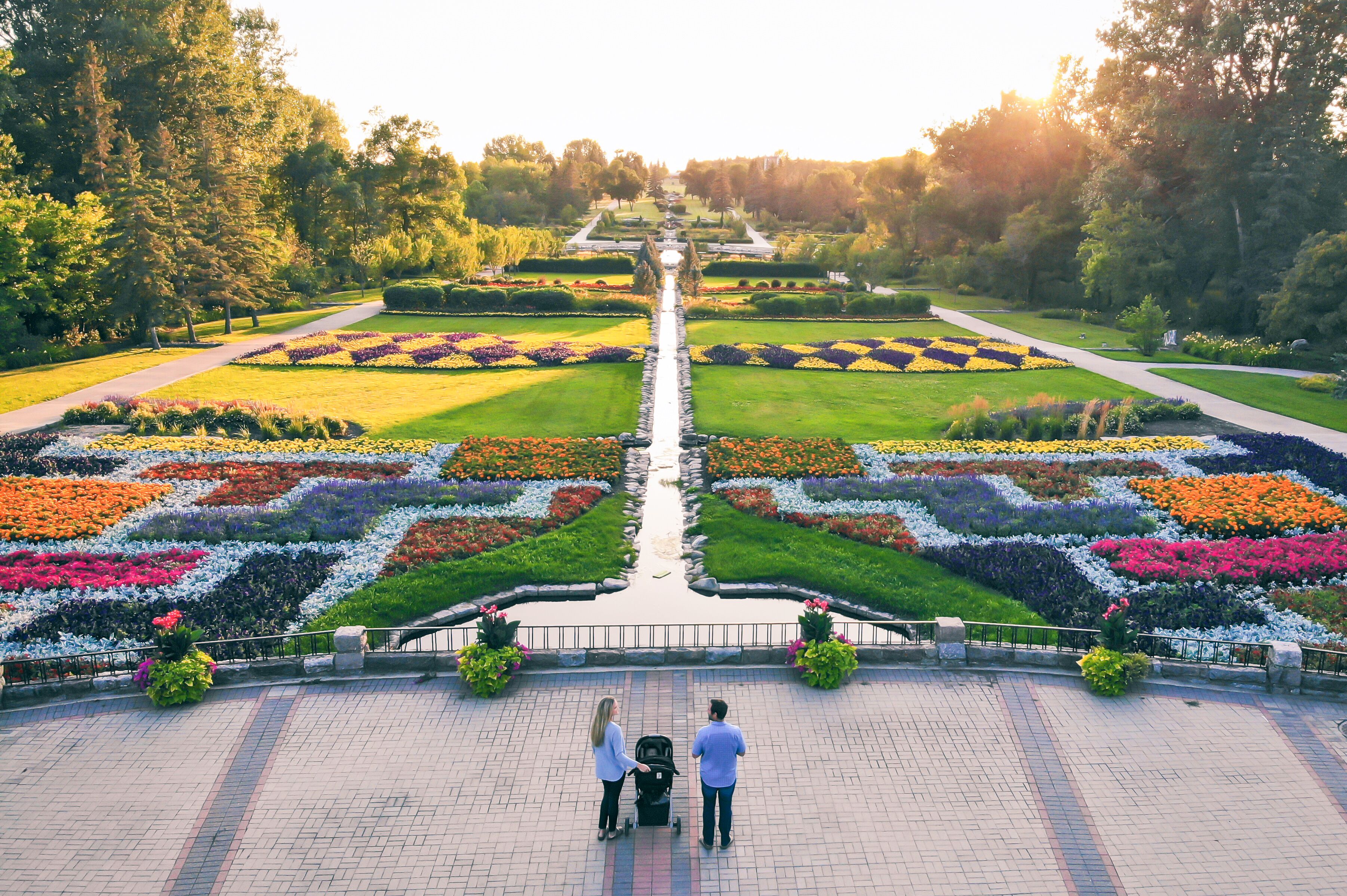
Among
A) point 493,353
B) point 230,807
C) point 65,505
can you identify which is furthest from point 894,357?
point 230,807

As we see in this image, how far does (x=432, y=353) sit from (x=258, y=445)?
14.3 metres

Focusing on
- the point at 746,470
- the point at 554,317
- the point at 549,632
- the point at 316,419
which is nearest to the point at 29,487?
the point at 316,419

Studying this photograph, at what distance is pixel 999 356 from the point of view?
130 feet

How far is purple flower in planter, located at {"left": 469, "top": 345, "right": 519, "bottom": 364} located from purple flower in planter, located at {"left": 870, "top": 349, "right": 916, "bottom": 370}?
16801mm

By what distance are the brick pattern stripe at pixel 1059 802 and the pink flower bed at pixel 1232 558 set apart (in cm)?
617

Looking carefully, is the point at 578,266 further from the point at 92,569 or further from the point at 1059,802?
the point at 1059,802

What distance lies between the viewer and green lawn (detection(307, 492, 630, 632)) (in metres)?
15.5

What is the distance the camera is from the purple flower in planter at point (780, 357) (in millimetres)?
37656

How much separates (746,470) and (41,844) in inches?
669

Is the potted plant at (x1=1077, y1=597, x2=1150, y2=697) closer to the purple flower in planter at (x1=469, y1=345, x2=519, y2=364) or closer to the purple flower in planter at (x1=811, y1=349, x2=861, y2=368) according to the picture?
the purple flower in planter at (x1=811, y1=349, x2=861, y2=368)

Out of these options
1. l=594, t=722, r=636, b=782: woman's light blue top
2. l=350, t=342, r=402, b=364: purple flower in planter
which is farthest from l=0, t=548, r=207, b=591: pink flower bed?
l=350, t=342, r=402, b=364: purple flower in planter

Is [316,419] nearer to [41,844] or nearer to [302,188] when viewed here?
[41,844]

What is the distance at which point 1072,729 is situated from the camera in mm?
11477

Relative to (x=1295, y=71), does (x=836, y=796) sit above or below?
below
